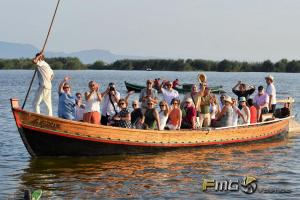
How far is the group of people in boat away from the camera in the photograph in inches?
553

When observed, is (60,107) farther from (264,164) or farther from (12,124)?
(12,124)

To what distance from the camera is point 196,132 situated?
51.5 feet

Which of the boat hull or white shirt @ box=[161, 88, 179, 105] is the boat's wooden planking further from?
white shirt @ box=[161, 88, 179, 105]

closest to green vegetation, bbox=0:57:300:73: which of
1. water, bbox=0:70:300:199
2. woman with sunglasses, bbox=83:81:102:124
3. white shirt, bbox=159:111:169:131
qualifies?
water, bbox=0:70:300:199

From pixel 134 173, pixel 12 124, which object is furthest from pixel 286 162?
pixel 12 124

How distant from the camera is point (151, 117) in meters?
14.9

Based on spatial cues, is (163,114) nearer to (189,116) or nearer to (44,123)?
(189,116)

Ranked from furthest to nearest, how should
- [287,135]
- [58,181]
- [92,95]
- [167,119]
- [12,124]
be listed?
[12,124] → [287,135] → [167,119] → [92,95] → [58,181]

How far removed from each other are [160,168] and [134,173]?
81 centimetres

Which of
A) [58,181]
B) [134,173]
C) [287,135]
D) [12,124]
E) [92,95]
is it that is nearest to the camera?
[58,181]

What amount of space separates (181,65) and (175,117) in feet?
238

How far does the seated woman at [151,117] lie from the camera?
14773mm

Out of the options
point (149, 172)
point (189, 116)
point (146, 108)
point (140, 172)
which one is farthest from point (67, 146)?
point (189, 116)

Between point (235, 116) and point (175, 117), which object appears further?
point (235, 116)
